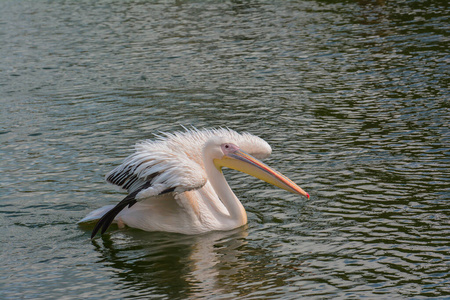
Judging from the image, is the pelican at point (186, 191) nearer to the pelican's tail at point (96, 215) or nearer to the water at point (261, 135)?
the pelican's tail at point (96, 215)

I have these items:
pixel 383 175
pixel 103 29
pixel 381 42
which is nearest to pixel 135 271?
pixel 383 175

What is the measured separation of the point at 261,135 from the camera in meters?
8.59

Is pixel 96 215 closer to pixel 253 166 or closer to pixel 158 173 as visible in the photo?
pixel 158 173

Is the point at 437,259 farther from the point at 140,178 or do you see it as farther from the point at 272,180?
the point at 140,178

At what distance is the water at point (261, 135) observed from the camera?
523 centimetres

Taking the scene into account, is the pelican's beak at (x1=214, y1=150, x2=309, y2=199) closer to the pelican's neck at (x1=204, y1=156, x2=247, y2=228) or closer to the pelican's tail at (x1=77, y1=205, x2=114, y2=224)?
the pelican's neck at (x1=204, y1=156, x2=247, y2=228)

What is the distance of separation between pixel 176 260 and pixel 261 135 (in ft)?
10.8

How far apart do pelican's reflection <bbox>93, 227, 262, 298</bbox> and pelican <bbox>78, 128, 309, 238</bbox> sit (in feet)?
0.33

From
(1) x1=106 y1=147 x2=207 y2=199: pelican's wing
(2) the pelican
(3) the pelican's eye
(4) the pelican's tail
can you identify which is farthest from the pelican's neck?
(4) the pelican's tail

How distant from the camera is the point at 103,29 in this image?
17.7 m

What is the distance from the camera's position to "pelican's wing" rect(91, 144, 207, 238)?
18.1 feet

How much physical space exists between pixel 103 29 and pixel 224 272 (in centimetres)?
1330

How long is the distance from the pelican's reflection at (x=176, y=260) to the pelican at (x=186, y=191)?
0.10 m

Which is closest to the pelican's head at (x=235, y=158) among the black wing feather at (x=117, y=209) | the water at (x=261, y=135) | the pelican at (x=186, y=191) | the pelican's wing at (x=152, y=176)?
the pelican at (x=186, y=191)
